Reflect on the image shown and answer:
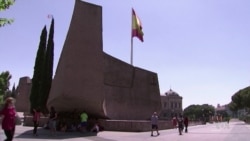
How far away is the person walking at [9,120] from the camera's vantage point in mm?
8758

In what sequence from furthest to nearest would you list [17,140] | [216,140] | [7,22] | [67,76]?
1. [67,76]
2. [216,140]
3. [17,140]
4. [7,22]

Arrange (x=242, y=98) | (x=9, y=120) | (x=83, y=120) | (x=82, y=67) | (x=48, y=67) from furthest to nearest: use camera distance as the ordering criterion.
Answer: (x=242, y=98) → (x=48, y=67) → (x=82, y=67) → (x=83, y=120) → (x=9, y=120)

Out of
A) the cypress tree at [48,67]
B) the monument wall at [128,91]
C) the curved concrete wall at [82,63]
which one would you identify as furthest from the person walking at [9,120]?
the cypress tree at [48,67]

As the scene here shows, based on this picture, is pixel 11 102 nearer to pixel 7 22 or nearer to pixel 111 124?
pixel 7 22

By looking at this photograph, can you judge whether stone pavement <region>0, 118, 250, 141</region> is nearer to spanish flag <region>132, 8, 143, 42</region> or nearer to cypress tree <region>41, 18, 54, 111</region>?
cypress tree <region>41, 18, 54, 111</region>

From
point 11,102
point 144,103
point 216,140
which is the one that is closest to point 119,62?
point 144,103

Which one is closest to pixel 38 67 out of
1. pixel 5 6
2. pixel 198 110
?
pixel 5 6

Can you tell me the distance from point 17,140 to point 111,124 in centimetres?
937

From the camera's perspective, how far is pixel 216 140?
17594 millimetres

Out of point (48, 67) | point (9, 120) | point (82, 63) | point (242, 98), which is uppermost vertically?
point (242, 98)

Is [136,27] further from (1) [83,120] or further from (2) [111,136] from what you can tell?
(2) [111,136]

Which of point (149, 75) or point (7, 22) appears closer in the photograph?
point (7, 22)

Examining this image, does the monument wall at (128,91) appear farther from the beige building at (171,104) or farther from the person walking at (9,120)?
the beige building at (171,104)

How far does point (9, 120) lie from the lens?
883 centimetres
